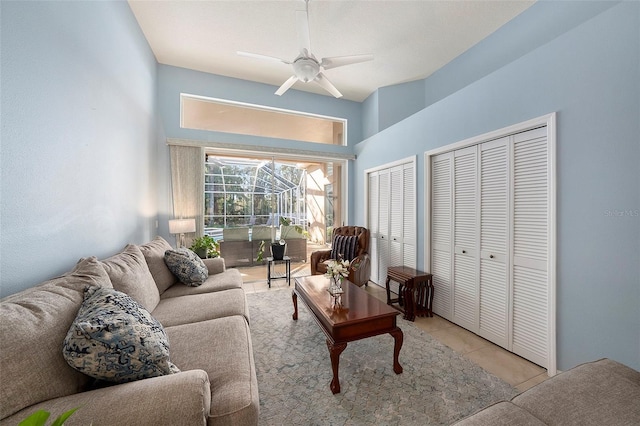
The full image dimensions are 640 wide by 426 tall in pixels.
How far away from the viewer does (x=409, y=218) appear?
3.41m

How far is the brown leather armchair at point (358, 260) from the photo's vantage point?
3.42m

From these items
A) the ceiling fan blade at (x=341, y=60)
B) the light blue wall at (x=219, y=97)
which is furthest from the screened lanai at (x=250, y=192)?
the ceiling fan blade at (x=341, y=60)

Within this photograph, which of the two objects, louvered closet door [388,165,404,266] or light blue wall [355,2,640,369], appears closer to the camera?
light blue wall [355,2,640,369]

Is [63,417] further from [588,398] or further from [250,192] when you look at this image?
[250,192]

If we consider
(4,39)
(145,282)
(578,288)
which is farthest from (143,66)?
(578,288)

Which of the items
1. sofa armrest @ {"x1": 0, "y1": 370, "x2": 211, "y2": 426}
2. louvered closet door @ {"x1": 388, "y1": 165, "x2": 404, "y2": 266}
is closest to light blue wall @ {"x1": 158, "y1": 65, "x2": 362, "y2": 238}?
louvered closet door @ {"x1": 388, "y1": 165, "x2": 404, "y2": 266}

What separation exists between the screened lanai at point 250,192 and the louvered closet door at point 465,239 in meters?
2.98

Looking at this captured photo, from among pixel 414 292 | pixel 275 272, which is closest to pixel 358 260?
pixel 414 292

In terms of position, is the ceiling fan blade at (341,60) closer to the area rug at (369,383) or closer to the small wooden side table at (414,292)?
the small wooden side table at (414,292)

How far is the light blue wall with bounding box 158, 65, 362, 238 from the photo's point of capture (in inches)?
150

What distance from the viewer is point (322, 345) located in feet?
7.41

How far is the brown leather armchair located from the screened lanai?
1.30 meters

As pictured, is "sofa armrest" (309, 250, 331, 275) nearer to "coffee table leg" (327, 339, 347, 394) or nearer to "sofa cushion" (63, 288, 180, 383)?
"coffee table leg" (327, 339, 347, 394)

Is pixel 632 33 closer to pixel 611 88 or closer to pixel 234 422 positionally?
pixel 611 88
